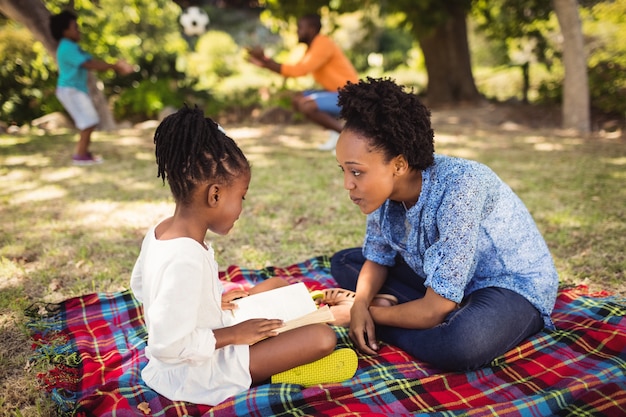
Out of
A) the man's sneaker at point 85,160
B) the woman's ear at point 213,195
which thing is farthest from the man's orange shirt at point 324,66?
the woman's ear at point 213,195

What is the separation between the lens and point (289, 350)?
1.92 m

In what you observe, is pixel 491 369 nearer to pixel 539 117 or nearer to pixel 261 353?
pixel 261 353

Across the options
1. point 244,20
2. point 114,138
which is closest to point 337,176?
point 114,138

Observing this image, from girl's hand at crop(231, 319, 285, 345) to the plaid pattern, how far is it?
20 centimetres

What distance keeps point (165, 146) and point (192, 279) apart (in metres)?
0.48

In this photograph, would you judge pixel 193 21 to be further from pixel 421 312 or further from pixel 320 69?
pixel 421 312

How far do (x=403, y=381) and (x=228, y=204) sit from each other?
977mm

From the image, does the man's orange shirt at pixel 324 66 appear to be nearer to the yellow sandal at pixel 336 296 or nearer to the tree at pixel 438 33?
the tree at pixel 438 33

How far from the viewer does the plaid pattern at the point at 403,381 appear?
1.82 metres

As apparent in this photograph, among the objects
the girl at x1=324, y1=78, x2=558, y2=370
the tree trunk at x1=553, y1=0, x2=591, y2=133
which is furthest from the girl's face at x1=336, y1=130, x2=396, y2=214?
the tree trunk at x1=553, y1=0, x2=591, y2=133

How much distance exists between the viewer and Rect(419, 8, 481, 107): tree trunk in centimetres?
1030

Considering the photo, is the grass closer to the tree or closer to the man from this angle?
the man

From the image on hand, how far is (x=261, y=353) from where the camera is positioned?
190 centimetres

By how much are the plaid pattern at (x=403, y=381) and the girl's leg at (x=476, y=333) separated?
A: 0.06 metres
